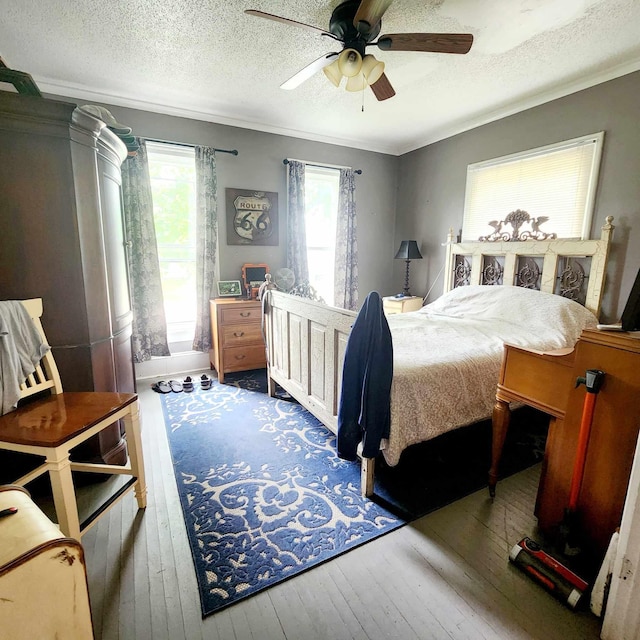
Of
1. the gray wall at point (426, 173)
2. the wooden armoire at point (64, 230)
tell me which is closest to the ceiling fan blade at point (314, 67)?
the wooden armoire at point (64, 230)

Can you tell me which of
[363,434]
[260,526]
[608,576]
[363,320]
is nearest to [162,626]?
[260,526]

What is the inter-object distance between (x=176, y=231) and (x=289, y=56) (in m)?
2.00

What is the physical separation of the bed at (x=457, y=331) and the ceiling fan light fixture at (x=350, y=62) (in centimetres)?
135

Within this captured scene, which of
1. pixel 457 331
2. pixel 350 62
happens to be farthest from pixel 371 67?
pixel 457 331

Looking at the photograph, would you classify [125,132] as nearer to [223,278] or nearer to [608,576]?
[223,278]

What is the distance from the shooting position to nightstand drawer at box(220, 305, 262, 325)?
3.38 m

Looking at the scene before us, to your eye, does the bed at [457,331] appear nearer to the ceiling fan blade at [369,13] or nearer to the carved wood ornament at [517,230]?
the carved wood ornament at [517,230]

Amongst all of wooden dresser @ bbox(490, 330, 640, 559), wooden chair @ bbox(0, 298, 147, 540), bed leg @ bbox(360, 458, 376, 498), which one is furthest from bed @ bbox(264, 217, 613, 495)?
wooden chair @ bbox(0, 298, 147, 540)

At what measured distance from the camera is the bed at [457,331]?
1.79 meters

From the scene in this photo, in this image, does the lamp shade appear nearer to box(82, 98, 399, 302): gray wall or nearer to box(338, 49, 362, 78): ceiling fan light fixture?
box(82, 98, 399, 302): gray wall

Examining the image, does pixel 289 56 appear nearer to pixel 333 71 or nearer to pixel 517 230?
pixel 333 71

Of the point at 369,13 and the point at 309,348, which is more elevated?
the point at 369,13

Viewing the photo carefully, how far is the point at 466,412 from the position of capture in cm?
192

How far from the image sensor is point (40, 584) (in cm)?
73
